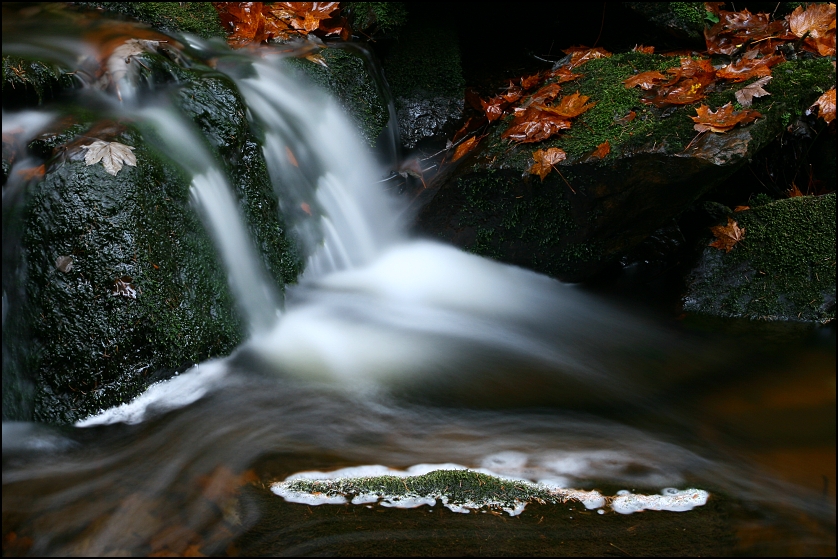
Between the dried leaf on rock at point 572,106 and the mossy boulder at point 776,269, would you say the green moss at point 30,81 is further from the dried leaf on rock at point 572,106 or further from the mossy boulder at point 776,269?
the mossy boulder at point 776,269

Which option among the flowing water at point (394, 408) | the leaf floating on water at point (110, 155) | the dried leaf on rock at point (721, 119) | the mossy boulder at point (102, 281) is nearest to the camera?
the flowing water at point (394, 408)

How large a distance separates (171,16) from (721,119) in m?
4.00

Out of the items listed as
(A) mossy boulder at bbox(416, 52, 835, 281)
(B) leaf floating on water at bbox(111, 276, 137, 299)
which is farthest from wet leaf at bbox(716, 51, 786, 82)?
(B) leaf floating on water at bbox(111, 276, 137, 299)

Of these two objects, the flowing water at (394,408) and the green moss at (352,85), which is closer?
the flowing water at (394,408)

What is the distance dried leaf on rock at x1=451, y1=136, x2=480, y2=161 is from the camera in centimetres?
505

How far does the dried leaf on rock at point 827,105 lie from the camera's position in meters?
4.39

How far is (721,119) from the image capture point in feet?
12.3

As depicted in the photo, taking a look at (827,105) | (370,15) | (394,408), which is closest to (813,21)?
(827,105)

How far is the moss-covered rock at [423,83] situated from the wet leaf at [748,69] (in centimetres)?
212

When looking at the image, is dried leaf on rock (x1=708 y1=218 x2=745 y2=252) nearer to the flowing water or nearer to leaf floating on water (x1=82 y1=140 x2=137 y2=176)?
the flowing water

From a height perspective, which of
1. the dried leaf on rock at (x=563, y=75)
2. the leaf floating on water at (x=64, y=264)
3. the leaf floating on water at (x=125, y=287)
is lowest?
the leaf floating on water at (x=125, y=287)

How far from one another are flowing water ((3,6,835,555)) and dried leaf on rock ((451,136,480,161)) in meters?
0.89

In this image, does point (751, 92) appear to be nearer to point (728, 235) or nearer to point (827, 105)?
point (728, 235)

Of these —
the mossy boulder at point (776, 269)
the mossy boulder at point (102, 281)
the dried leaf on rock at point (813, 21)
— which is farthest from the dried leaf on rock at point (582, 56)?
the mossy boulder at point (102, 281)
